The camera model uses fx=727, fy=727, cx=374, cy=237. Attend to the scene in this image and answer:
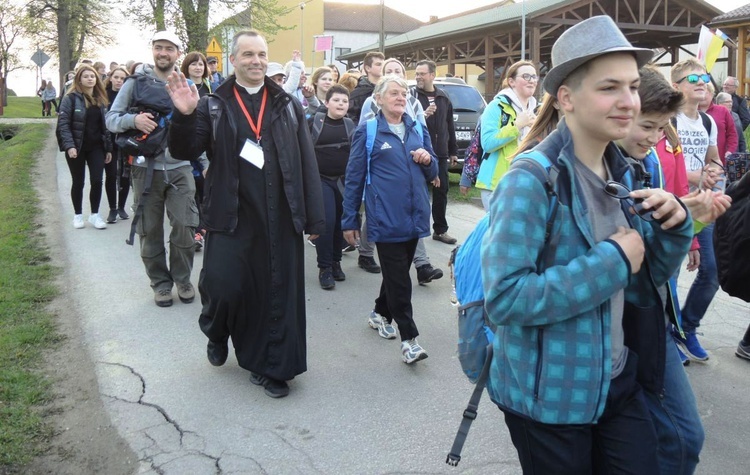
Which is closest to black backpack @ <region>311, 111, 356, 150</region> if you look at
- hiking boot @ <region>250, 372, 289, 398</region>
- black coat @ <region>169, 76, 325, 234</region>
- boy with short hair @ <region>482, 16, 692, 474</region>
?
black coat @ <region>169, 76, 325, 234</region>

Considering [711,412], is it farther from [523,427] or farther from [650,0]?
[650,0]

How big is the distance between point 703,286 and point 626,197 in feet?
11.3

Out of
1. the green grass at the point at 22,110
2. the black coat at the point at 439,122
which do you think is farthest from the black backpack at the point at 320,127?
the green grass at the point at 22,110

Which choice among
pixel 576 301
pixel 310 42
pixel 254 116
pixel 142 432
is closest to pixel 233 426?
pixel 142 432

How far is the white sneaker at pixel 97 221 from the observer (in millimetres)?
9711

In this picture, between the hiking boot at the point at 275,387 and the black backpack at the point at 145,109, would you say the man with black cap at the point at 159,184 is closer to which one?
the black backpack at the point at 145,109

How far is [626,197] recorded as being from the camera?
198 cm

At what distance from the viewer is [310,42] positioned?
222ft

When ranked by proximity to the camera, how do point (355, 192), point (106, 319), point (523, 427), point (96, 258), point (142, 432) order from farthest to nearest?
point (96, 258), point (106, 319), point (355, 192), point (142, 432), point (523, 427)

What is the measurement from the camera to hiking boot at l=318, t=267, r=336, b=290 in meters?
6.98

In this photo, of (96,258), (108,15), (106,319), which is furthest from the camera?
(108,15)

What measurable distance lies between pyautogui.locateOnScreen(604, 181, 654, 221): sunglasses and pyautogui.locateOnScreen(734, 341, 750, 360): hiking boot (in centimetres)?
358

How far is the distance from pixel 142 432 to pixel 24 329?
2.17m

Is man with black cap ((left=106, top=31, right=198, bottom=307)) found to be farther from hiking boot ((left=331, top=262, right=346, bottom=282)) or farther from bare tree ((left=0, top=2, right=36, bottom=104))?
bare tree ((left=0, top=2, right=36, bottom=104))
